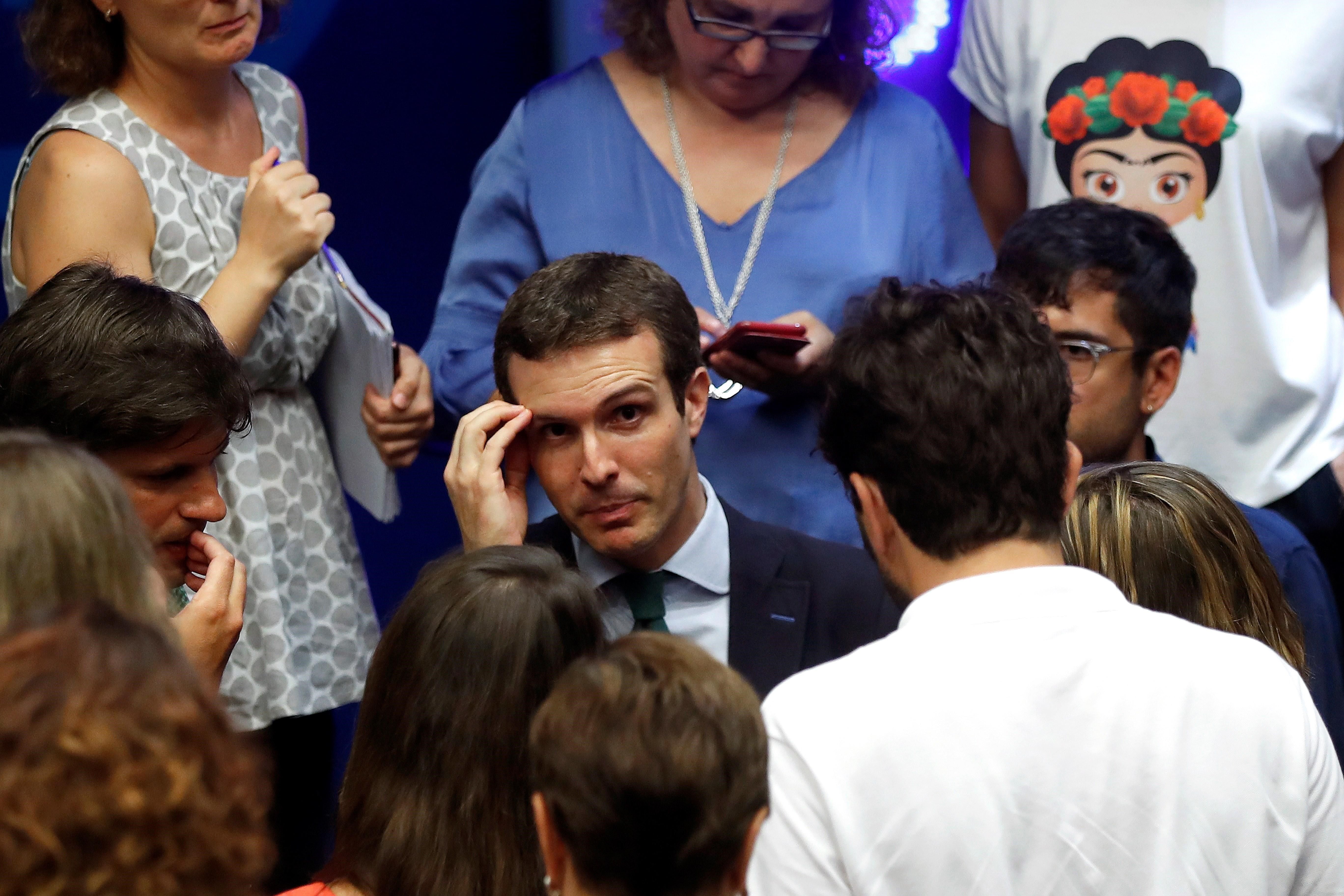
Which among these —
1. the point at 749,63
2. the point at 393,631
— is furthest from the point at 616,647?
the point at 749,63

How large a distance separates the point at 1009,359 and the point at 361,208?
270cm

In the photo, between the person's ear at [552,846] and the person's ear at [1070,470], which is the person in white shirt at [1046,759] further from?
the person's ear at [552,846]

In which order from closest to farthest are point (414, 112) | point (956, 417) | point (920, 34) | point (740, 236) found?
point (956, 417) < point (740, 236) < point (920, 34) < point (414, 112)

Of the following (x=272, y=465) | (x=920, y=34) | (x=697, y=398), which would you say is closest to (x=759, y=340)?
(x=697, y=398)

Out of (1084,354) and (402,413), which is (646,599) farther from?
(1084,354)

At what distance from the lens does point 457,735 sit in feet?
5.17

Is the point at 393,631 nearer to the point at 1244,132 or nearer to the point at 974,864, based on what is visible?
the point at 974,864

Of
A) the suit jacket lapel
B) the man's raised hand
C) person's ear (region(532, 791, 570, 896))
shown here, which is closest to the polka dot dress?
the man's raised hand

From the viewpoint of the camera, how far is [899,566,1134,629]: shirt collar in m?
1.56

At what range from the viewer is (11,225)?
8.62ft

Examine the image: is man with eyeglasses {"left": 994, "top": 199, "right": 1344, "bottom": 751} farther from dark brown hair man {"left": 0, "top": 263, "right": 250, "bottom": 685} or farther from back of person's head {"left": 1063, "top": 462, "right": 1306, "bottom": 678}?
dark brown hair man {"left": 0, "top": 263, "right": 250, "bottom": 685}

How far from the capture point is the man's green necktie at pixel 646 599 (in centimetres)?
240

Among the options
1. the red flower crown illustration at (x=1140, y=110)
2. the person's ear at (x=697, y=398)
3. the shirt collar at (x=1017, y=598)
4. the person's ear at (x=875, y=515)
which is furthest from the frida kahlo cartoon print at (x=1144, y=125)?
the shirt collar at (x=1017, y=598)

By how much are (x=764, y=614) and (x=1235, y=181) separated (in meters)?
1.52
